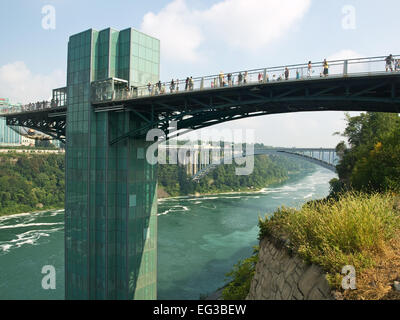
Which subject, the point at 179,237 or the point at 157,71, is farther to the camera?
the point at 179,237

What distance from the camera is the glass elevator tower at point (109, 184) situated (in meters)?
14.3

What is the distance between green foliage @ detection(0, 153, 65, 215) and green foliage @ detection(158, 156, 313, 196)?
828 inches

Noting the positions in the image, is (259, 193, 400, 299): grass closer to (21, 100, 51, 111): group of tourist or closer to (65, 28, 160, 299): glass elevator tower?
(65, 28, 160, 299): glass elevator tower

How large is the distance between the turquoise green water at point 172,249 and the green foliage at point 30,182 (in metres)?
4.35

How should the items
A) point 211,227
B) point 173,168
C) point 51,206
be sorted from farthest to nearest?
point 173,168
point 51,206
point 211,227

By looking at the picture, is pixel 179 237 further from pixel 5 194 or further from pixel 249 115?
pixel 5 194

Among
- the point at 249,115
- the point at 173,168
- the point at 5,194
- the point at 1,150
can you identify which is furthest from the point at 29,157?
the point at 249,115

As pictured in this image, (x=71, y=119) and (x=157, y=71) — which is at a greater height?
(x=157, y=71)

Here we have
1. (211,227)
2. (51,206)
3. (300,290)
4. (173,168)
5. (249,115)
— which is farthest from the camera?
(173,168)

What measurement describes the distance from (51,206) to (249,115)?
4401 cm

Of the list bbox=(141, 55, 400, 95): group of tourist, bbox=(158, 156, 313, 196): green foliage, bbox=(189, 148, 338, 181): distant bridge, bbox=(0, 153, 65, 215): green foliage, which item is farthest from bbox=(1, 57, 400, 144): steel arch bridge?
bbox=(158, 156, 313, 196): green foliage

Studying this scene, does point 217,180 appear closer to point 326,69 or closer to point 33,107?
point 33,107

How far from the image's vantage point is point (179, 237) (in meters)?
30.6

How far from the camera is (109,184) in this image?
46.7 ft
